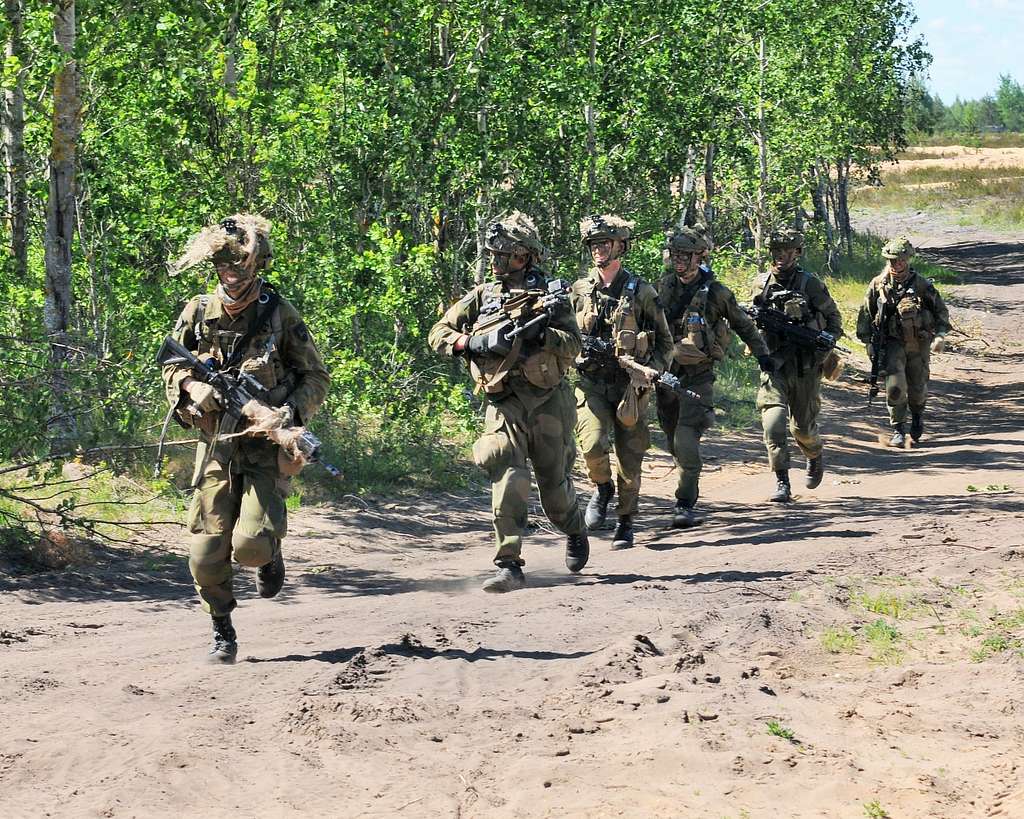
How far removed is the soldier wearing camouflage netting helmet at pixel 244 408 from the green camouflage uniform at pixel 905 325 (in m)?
9.53

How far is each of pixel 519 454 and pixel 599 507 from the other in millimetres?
2819

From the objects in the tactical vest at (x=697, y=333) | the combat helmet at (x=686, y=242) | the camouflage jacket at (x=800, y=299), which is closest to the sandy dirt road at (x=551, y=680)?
the tactical vest at (x=697, y=333)

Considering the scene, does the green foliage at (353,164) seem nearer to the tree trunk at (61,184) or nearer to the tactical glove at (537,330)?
the tree trunk at (61,184)

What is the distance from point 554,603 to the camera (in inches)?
331

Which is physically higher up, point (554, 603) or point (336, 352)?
point (336, 352)

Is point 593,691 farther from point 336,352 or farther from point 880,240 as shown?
point 880,240

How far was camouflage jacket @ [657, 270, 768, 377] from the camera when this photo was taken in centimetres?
1111

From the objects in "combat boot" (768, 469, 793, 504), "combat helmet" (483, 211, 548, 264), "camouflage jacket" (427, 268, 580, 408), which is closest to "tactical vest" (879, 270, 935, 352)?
"combat boot" (768, 469, 793, 504)

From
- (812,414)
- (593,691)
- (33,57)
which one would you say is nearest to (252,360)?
(593,691)

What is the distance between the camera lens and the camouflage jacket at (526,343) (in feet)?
28.2

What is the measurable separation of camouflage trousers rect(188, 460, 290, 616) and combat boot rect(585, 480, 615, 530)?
14.9ft

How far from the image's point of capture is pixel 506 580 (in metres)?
8.76

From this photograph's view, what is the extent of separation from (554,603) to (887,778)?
3.40 metres

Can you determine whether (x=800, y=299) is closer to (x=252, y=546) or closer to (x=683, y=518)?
(x=683, y=518)
